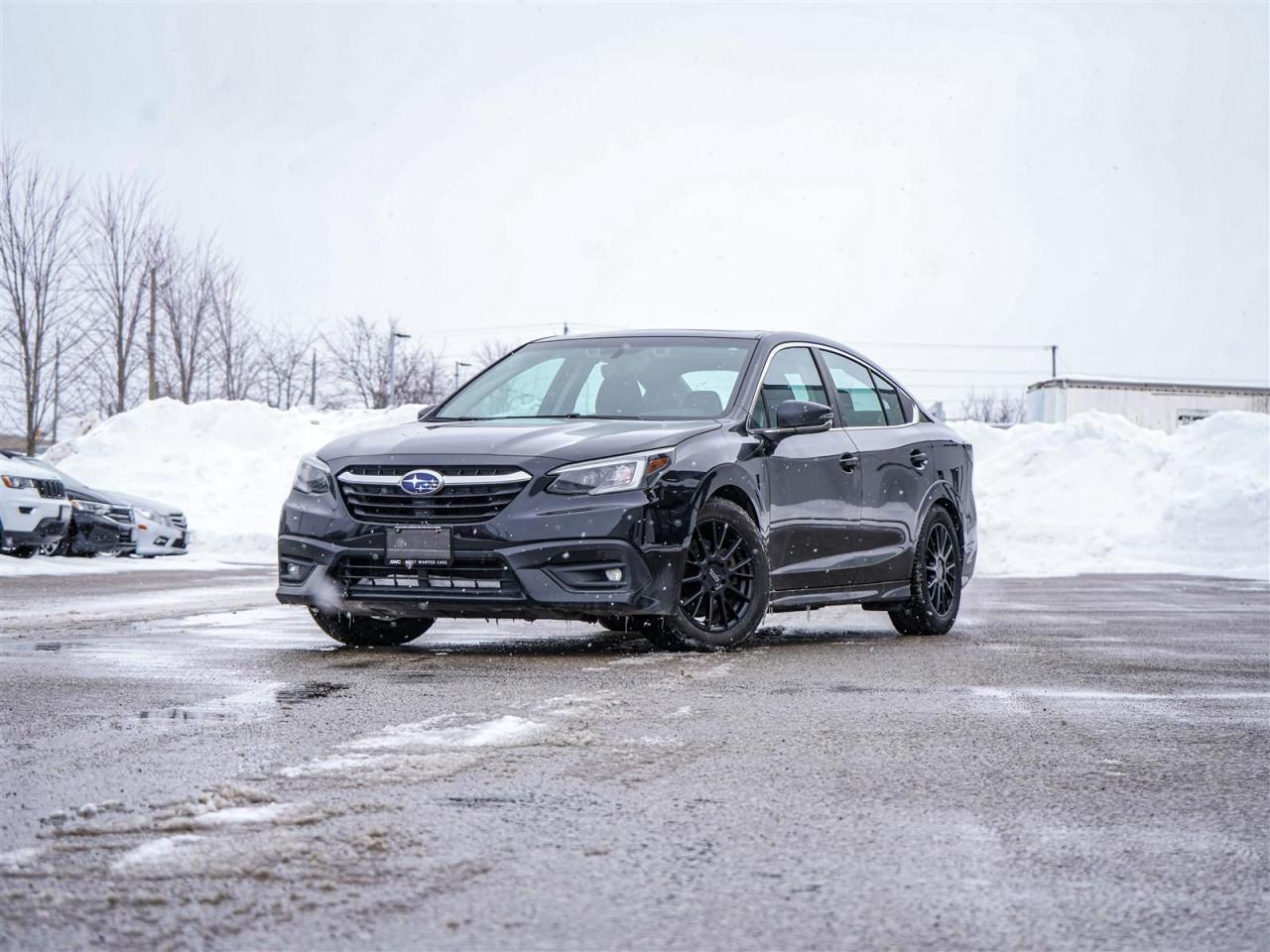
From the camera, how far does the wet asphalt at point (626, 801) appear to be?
3.16 m

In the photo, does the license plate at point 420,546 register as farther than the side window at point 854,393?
No

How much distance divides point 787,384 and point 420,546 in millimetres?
2442

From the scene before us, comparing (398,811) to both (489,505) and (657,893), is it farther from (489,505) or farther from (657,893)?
(489,505)

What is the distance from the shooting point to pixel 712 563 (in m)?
8.12

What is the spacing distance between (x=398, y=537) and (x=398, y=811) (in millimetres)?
3879

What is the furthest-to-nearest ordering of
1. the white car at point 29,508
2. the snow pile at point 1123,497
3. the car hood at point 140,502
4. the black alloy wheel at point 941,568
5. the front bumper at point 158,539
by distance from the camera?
1. the snow pile at point 1123,497
2. the car hood at point 140,502
3. the front bumper at point 158,539
4. the white car at point 29,508
5. the black alloy wheel at point 941,568

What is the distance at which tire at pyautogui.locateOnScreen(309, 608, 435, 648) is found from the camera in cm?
840

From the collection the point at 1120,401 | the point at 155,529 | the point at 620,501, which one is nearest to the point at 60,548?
the point at 155,529

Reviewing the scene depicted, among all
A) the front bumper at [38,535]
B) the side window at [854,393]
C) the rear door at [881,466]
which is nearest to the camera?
the rear door at [881,466]

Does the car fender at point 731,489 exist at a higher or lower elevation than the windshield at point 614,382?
lower

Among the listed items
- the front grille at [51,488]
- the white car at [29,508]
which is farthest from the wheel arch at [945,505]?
the front grille at [51,488]

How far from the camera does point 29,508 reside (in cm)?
1786

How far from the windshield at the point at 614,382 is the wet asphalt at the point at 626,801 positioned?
4.99 feet

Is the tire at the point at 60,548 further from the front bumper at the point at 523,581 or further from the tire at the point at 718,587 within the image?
the tire at the point at 718,587
